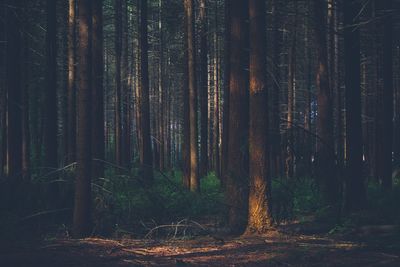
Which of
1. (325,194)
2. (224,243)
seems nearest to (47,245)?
(224,243)

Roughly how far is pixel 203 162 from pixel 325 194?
12.5 meters

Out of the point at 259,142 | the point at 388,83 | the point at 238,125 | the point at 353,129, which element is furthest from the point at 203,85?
the point at 259,142

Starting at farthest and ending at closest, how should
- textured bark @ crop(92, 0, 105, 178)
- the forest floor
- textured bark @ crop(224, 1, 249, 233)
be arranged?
1. textured bark @ crop(92, 0, 105, 178)
2. textured bark @ crop(224, 1, 249, 233)
3. the forest floor

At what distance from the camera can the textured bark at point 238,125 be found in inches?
416

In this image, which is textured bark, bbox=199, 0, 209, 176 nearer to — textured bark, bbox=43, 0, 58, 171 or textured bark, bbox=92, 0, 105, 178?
textured bark, bbox=92, 0, 105, 178

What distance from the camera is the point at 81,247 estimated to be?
8797mm

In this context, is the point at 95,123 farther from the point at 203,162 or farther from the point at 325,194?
the point at 203,162

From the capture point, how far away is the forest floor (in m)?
7.43

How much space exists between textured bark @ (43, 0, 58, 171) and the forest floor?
417cm

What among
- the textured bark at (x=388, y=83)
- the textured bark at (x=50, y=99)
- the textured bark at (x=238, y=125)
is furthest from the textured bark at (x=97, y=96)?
the textured bark at (x=388, y=83)

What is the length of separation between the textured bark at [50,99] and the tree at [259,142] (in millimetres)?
6227

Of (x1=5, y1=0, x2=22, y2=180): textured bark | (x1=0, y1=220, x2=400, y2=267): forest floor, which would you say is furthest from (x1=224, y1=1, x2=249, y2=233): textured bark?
(x1=5, y1=0, x2=22, y2=180): textured bark

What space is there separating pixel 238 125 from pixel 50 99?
19.4ft

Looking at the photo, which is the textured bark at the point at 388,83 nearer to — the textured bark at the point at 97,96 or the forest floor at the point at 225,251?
the forest floor at the point at 225,251
